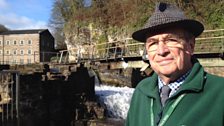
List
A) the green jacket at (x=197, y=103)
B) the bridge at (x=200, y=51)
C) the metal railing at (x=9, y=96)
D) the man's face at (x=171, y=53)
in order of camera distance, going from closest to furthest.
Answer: the green jacket at (x=197, y=103) < the man's face at (x=171, y=53) < the metal railing at (x=9, y=96) < the bridge at (x=200, y=51)

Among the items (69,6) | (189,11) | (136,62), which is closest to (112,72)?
(136,62)

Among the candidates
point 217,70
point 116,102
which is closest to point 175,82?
point 116,102

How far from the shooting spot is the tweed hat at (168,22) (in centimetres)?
296

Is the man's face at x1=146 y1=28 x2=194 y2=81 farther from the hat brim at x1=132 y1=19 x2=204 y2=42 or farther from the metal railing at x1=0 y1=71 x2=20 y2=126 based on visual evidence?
the metal railing at x1=0 y1=71 x2=20 y2=126

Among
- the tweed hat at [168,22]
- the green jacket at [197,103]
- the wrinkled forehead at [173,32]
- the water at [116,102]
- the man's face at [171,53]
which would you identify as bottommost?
the water at [116,102]

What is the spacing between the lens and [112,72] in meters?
30.5

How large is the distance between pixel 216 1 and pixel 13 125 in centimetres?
2544

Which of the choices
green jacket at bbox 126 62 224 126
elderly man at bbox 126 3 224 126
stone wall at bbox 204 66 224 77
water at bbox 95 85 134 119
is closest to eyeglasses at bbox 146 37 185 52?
elderly man at bbox 126 3 224 126

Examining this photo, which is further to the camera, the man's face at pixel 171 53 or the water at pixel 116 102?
the water at pixel 116 102

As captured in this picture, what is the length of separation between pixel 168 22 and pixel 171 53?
0.20 metres

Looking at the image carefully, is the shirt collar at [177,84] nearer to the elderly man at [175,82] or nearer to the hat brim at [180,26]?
the elderly man at [175,82]

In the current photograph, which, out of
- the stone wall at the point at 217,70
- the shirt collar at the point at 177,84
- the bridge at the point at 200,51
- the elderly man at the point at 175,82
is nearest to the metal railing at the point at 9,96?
the bridge at the point at 200,51

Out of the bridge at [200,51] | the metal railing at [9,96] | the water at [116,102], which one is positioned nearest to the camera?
the metal railing at [9,96]

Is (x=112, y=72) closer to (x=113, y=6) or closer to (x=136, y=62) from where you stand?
A: (x=136, y=62)
